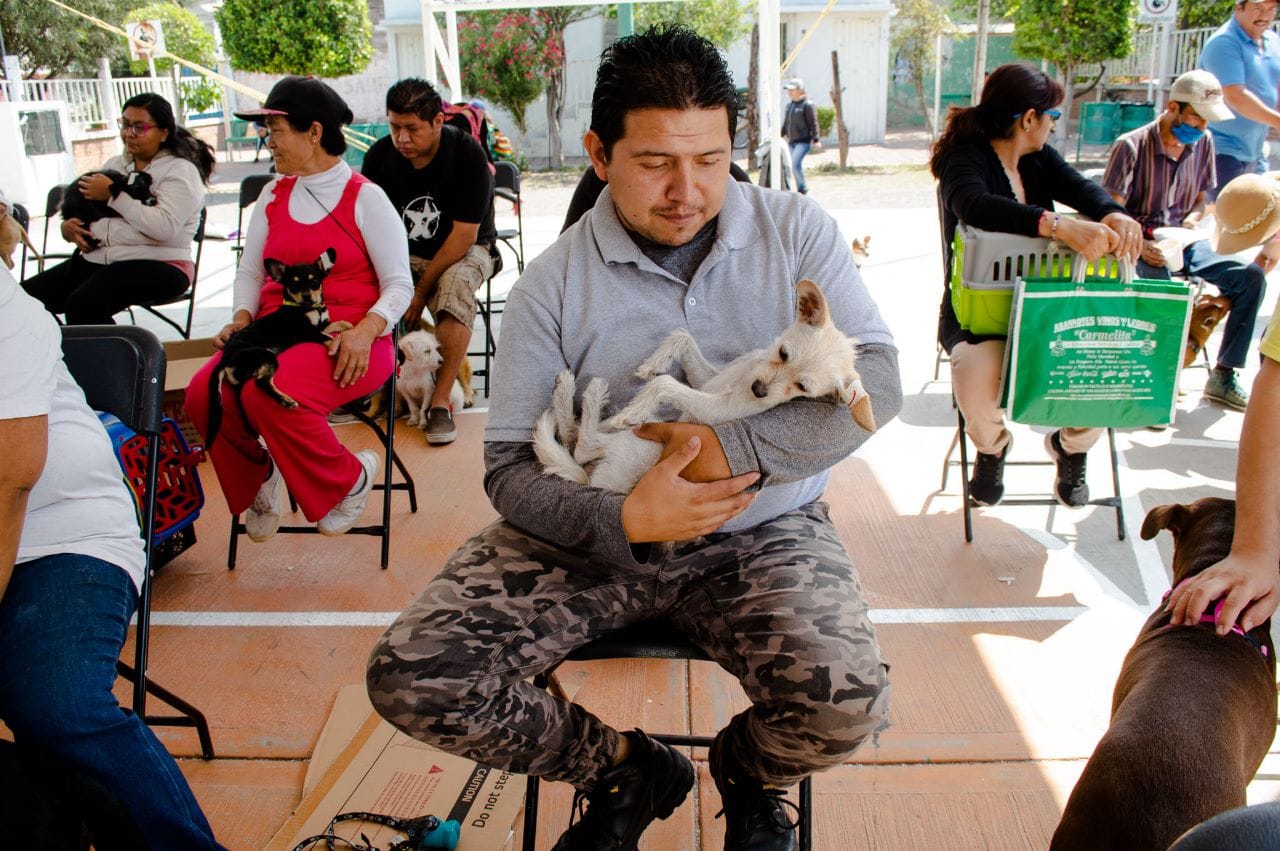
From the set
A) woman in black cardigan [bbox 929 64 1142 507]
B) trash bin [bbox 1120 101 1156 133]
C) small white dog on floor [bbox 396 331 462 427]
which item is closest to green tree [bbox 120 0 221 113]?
trash bin [bbox 1120 101 1156 133]

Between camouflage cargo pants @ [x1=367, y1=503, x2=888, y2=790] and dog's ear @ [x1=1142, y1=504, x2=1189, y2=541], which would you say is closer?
camouflage cargo pants @ [x1=367, y1=503, x2=888, y2=790]

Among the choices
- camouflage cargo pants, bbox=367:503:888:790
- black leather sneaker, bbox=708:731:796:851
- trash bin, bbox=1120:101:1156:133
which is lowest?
black leather sneaker, bbox=708:731:796:851

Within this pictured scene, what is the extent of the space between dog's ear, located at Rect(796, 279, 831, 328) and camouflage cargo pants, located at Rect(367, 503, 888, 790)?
482 millimetres

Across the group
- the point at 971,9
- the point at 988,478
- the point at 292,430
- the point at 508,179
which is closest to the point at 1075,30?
the point at 971,9

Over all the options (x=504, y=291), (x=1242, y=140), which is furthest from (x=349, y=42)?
(x=1242, y=140)

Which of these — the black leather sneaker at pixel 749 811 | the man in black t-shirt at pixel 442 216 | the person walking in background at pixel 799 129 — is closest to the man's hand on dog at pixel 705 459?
the black leather sneaker at pixel 749 811

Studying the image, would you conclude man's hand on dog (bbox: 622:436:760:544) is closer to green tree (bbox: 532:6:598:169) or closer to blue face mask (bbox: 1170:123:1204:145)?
blue face mask (bbox: 1170:123:1204:145)

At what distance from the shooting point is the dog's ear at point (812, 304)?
5.77ft

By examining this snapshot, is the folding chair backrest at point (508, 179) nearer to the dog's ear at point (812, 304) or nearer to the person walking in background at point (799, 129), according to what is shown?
the dog's ear at point (812, 304)

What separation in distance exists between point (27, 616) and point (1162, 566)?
355cm

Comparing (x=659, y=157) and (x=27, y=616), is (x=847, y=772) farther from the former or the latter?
(x=27, y=616)

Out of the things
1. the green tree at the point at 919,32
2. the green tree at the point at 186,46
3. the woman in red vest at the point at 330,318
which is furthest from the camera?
the green tree at the point at 919,32

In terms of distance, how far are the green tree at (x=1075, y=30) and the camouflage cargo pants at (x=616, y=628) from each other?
1947cm

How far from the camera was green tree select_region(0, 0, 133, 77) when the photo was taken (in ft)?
75.5
